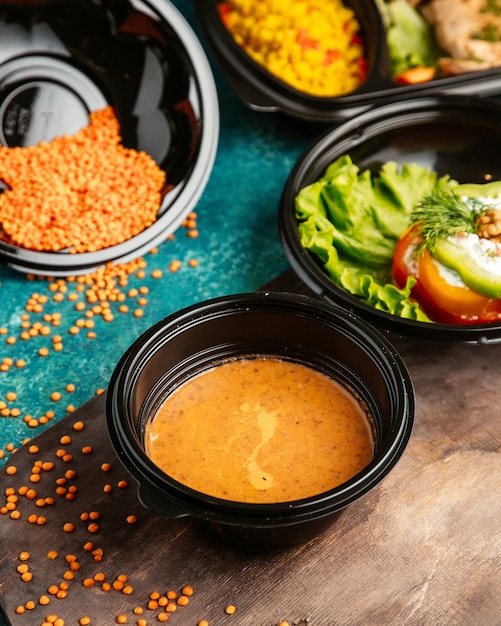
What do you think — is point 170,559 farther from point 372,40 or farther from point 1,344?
point 372,40

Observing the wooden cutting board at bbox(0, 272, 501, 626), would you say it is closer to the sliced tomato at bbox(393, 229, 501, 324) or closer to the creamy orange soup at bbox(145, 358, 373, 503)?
the creamy orange soup at bbox(145, 358, 373, 503)

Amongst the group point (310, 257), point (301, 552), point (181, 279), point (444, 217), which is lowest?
point (301, 552)

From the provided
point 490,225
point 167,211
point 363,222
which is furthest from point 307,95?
point 490,225

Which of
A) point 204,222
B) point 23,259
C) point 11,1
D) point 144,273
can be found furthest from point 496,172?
point 11,1

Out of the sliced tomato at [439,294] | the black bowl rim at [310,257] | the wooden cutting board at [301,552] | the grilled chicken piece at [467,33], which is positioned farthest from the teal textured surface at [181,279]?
the grilled chicken piece at [467,33]

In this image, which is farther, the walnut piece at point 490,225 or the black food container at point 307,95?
the black food container at point 307,95

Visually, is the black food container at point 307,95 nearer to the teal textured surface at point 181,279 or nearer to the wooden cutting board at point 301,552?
the teal textured surface at point 181,279

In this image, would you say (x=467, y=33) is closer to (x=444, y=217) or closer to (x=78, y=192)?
(x=444, y=217)
